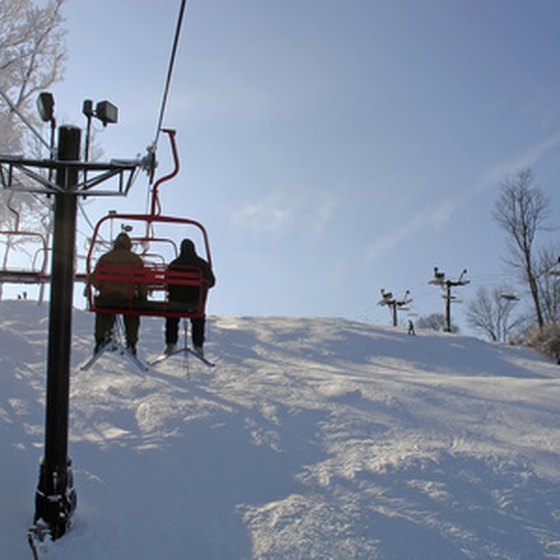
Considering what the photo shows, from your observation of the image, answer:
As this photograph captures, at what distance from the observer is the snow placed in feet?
18.4

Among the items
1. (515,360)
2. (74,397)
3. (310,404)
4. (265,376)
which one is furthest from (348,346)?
(74,397)

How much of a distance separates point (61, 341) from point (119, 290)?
97 centimetres

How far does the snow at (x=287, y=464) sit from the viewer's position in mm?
5617

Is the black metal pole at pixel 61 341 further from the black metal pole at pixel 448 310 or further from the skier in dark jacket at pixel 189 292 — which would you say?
the black metal pole at pixel 448 310

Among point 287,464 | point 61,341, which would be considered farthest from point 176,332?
point 287,464

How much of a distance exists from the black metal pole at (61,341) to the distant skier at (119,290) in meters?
0.72

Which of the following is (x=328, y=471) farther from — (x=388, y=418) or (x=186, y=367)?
(x=186, y=367)

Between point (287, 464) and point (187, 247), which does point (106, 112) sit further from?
point (287, 464)

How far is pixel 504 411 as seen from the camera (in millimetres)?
9266

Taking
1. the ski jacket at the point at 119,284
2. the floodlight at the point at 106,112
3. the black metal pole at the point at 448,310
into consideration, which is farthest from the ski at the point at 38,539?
the black metal pole at the point at 448,310

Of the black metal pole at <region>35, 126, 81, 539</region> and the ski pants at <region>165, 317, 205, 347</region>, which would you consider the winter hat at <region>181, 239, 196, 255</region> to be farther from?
the black metal pole at <region>35, 126, 81, 539</region>

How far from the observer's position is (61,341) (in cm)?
583

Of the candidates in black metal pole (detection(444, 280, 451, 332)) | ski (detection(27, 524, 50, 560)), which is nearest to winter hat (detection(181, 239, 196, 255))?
ski (detection(27, 524, 50, 560))

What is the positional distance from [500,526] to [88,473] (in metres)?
4.30
